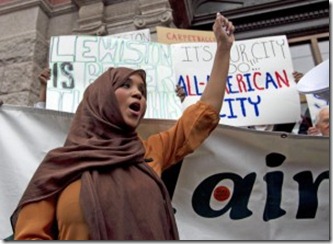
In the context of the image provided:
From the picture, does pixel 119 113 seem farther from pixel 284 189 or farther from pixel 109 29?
pixel 109 29

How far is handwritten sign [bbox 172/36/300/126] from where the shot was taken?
2150 millimetres

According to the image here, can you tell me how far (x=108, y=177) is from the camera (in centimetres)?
107

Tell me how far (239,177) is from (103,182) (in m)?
0.93

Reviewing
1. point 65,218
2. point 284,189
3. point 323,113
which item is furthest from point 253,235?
point 65,218

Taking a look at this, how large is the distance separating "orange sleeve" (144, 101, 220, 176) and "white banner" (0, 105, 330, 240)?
40 centimetres

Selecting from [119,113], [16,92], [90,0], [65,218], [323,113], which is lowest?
[65,218]

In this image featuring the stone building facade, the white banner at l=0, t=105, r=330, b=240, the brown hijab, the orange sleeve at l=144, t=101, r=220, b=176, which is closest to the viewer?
the brown hijab

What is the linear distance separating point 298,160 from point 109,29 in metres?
2.01

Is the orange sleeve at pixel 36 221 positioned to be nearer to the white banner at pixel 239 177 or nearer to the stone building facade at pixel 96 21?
the white banner at pixel 239 177

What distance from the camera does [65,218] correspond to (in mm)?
1015

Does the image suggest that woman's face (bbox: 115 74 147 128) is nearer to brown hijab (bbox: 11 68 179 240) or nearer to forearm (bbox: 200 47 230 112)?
brown hijab (bbox: 11 68 179 240)

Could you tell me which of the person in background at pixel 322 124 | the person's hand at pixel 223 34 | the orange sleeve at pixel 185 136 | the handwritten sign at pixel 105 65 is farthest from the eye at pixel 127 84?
the person in background at pixel 322 124

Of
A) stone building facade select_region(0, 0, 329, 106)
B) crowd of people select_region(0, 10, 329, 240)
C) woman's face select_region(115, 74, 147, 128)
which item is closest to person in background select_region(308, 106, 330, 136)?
crowd of people select_region(0, 10, 329, 240)

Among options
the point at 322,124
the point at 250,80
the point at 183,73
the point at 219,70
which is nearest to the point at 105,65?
the point at 183,73
